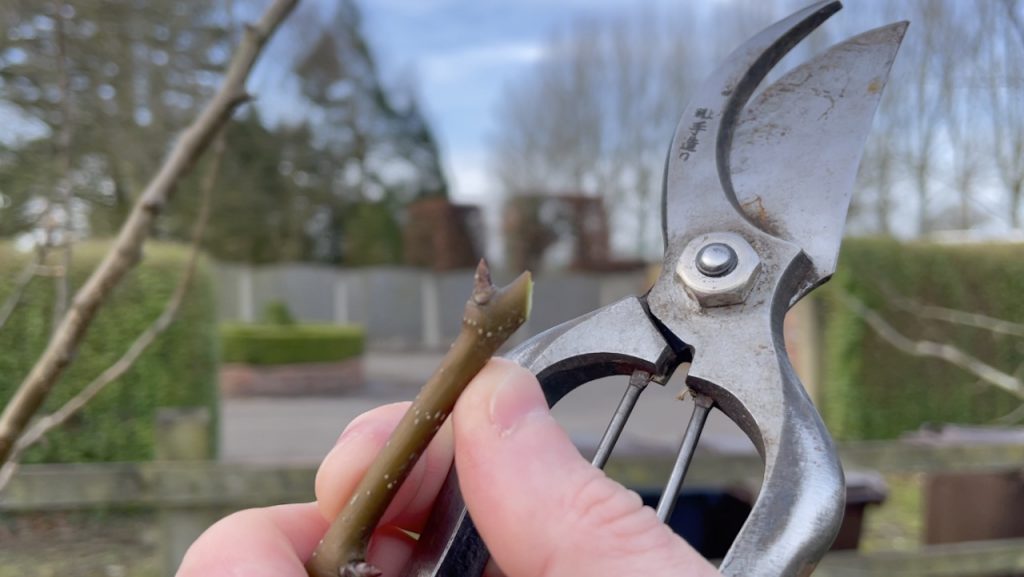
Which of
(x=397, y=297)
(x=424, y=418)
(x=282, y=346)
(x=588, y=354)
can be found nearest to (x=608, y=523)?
(x=424, y=418)

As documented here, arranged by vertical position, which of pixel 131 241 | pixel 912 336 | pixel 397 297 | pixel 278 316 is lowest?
pixel 397 297

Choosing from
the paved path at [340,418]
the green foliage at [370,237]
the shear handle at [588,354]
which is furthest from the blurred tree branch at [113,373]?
the green foliage at [370,237]

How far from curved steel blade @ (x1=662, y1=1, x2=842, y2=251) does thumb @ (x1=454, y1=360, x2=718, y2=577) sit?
405 millimetres

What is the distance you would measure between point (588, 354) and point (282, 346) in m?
12.1

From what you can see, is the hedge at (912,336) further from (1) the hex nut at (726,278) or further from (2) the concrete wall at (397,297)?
(2) the concrete wall at (397,297)

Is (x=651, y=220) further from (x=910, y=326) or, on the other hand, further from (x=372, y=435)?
(x=372, y=435)

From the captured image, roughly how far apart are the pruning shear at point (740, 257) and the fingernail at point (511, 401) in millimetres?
214

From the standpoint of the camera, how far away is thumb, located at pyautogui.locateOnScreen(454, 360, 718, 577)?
2.28 feet

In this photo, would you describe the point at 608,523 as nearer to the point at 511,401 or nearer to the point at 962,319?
the point at 511,401

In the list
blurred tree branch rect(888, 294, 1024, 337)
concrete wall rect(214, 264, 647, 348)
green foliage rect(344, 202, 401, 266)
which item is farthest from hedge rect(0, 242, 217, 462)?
green foliage rect(344, 202, 401, 266)

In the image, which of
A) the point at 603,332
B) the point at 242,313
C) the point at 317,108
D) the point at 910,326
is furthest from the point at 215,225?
the point at 603,332

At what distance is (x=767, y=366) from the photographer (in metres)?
0.90

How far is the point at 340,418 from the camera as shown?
33.0ft

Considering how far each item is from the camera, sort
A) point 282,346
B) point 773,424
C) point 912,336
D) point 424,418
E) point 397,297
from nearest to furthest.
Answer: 1. point 424,418
2. point 773,424
3. point 912,336
4. point 282,346
5. point 397,297
